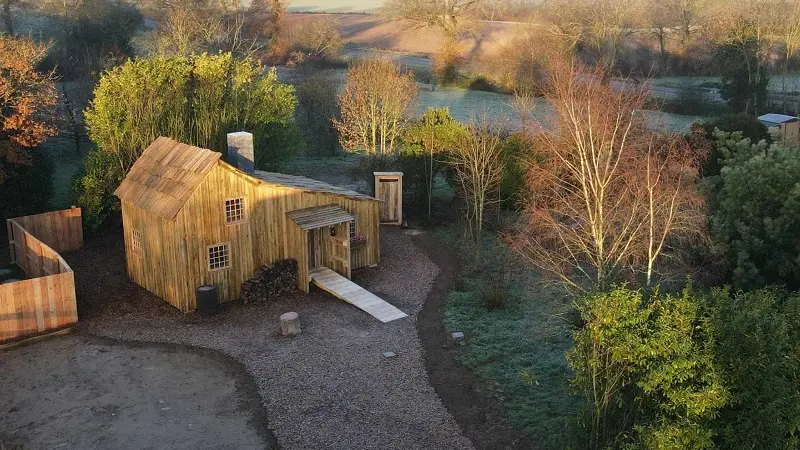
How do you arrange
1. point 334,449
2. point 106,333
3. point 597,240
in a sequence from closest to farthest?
point 334,449, point 597,240, point 106,333

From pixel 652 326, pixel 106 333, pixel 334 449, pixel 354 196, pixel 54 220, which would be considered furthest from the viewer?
pixel 54 220

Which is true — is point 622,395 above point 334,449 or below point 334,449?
above

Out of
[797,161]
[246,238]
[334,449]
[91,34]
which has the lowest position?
[334,449]

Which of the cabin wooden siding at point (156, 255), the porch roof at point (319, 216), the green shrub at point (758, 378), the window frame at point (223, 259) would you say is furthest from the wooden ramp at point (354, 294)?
the green shrub at point (758, 378)

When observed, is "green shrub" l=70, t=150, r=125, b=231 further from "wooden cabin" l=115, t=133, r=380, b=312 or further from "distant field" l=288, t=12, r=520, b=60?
"distant field" l=288, t=12, r=520, b=60

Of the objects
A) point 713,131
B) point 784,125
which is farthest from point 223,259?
point 784,125

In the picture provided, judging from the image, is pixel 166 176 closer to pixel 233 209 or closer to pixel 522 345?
pixel 233 209

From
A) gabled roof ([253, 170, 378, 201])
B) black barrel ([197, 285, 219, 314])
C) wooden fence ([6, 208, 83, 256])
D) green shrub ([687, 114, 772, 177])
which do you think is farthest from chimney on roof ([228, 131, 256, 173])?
green shrub ([687, 114, 772, 177])

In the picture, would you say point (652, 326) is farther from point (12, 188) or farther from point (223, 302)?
point (12, 188)

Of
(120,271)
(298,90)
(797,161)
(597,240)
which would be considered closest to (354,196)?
(120,271)
